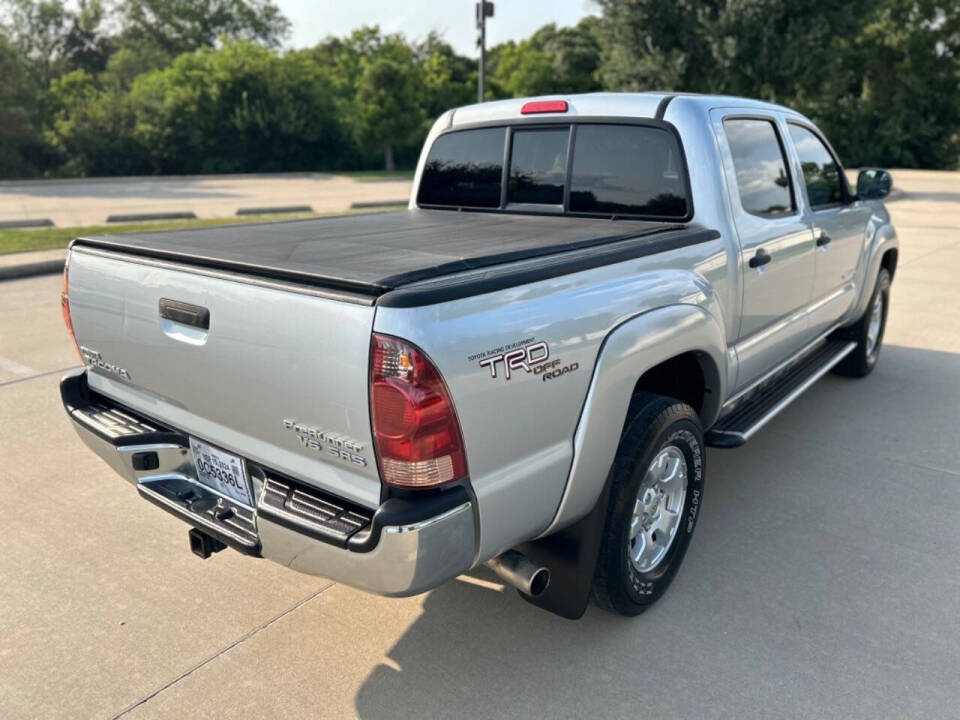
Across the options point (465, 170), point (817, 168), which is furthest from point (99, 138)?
point (817, 168)

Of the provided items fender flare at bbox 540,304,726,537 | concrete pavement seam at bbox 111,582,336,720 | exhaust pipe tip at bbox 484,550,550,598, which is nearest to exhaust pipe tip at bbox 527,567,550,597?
exhaust pipe tip at bbox 484,550,550,598

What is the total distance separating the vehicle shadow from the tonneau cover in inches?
54.1

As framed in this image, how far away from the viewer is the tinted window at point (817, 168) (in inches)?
170

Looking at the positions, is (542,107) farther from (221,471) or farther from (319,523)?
(319,523)

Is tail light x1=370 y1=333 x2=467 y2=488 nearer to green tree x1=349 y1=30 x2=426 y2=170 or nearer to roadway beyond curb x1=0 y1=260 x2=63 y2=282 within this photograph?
roadway beyond curb x1=0 y1=260 x2=63 y2=282

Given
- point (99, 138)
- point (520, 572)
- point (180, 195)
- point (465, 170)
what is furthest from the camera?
point (99, 138)

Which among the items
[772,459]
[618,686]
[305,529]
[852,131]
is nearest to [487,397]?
[305,529]

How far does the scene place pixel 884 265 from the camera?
19.7 feet

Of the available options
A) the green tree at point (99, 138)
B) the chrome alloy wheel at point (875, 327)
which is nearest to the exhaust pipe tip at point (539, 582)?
the chrome alloy wheel at point (875, 327)

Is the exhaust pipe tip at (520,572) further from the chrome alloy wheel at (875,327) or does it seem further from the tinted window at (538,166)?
the chrome alloy wheel at (875,327)

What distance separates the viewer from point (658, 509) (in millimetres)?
3035

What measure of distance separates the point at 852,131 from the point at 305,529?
41737 mm

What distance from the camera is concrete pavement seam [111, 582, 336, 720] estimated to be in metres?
2.51

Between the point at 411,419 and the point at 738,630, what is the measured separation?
1.64m
